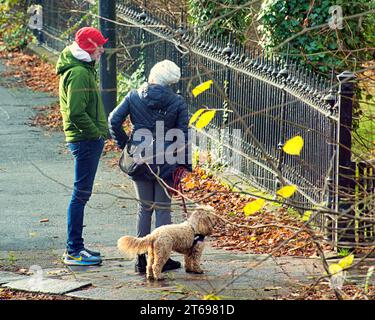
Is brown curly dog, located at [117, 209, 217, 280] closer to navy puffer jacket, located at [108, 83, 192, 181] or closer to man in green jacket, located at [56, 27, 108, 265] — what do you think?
navy puffer jacket, located at [108, 83, 192, 181]

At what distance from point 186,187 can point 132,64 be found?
3.72 metres

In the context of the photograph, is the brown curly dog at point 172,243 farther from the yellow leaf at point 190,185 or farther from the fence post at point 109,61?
the fence post at point 109,61

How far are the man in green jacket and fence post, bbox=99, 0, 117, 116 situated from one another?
14.7 ft

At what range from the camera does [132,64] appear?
15156mm

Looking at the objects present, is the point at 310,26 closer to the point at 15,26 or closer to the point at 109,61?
the point at 109,61

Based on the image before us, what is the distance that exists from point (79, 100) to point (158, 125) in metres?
0.69

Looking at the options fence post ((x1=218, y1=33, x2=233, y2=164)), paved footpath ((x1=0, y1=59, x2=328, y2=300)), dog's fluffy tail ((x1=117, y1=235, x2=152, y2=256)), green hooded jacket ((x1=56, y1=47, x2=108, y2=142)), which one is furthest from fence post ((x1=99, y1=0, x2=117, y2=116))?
dog's fluffy tail ((x1=117, y1=235, x2=152, y2=256))

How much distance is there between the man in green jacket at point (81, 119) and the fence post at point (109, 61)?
448 cm

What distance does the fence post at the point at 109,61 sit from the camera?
13.6 m

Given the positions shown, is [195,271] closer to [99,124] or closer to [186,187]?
[99,124]

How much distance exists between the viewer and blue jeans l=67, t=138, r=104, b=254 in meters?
8.96

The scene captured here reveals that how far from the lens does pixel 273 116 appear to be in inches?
394

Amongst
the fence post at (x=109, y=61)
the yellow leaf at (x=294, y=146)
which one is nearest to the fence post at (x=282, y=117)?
the fence post at (x=109, y=61)
